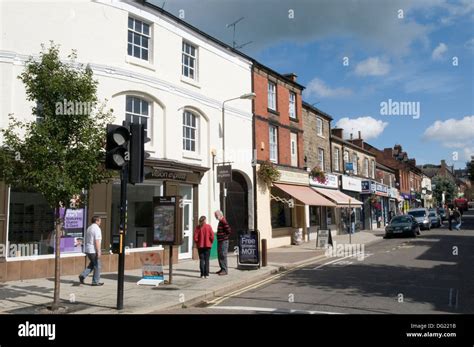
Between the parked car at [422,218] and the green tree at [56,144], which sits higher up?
the green tree at [56,144]

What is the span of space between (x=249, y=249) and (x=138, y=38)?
8123 mm

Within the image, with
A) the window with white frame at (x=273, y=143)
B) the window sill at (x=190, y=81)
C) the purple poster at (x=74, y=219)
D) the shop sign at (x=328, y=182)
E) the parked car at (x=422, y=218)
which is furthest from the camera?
the parked car at (x=422, y=218)

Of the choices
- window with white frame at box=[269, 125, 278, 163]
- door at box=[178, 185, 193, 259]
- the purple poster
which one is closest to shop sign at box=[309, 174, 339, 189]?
window with white frame at box=[269, 125, 278, 163]

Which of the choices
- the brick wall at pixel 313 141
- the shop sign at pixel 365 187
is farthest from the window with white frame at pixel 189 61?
the shop sign at pixel 365 187

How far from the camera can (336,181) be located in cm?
2969

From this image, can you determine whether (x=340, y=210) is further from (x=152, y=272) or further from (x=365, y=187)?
(x=152, y=272)

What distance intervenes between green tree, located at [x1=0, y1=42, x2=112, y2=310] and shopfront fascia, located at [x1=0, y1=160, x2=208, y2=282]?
308 centimetres

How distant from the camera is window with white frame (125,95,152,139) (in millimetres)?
14148

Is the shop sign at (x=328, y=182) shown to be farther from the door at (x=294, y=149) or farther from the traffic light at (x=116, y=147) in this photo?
the traffic light at (x=116, y=147)

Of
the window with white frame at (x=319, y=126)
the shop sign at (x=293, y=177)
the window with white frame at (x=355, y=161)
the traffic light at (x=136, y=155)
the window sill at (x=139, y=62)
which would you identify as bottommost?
the traffic light at (x=136, y=155)

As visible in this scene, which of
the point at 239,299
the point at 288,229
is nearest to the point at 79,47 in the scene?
the point at 239,299

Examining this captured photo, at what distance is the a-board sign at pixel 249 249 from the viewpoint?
13.4 m

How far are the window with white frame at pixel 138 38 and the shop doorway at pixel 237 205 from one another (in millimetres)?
6775

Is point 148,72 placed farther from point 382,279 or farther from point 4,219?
point 382,279
